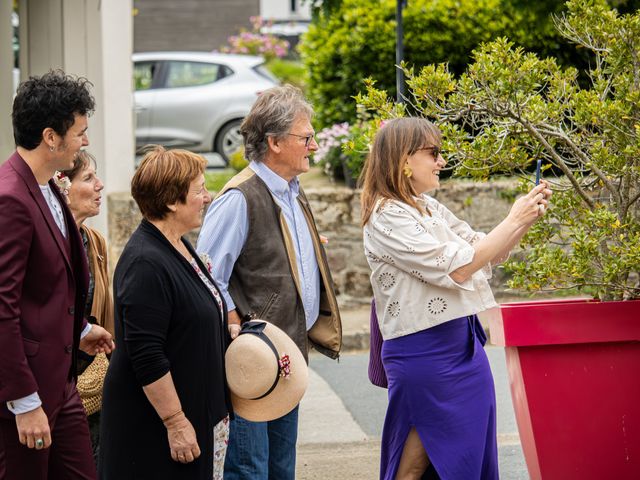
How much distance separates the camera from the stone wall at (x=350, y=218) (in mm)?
9383

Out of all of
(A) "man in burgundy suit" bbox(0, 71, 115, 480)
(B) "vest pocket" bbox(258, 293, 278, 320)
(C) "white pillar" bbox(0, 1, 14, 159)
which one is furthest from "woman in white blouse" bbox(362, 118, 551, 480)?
(C) "white pillar" bbox(0, 1, 14, 159)

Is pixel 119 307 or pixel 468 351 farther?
pixel 468 351

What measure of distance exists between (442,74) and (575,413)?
1.41 m

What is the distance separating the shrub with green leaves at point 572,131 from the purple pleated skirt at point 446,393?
50 centimetres

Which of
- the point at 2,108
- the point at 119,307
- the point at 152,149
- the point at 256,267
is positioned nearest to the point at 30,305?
the point at 119,307

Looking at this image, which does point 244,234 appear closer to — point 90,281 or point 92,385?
point 90,281

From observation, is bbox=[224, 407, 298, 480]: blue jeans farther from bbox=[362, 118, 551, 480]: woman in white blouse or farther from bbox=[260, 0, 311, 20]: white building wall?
bbox=[260, 0, 311, 20]: white building wall

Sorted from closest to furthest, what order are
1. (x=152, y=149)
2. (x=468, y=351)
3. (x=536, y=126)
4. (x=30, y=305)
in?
(x=30, y=305), (x=152, y=149), (x=468, y=351), (x=536, y=126)

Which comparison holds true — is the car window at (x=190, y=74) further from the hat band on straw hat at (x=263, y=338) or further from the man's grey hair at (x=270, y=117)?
the hat band on straw hat at (x=263, y=338)

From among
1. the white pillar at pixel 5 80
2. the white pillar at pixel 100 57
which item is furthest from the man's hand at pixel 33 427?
the white pillar at pixel 100 57

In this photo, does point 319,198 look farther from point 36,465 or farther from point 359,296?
point 36,465

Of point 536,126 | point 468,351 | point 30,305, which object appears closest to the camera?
point 30,305

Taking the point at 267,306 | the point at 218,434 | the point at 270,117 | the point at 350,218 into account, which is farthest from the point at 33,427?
the point at 350,218

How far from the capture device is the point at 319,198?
30.9 ft
